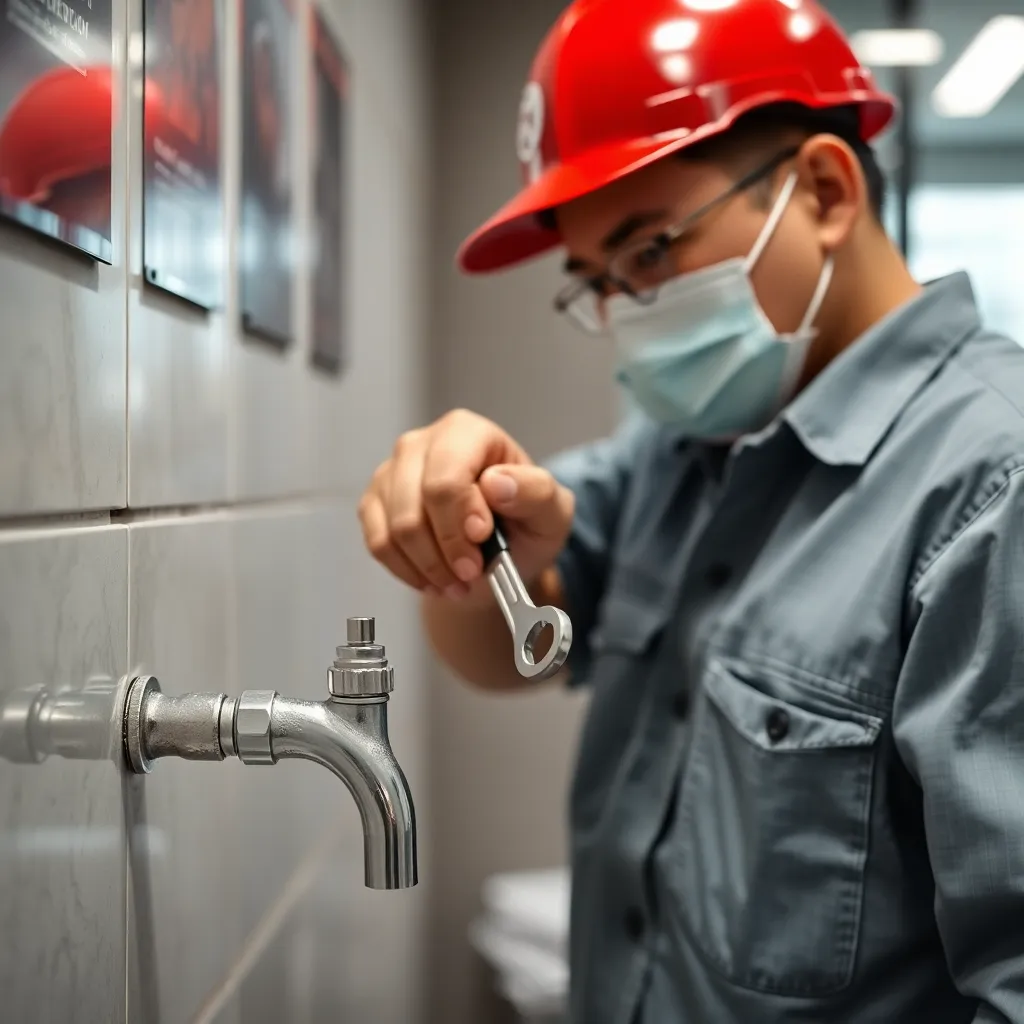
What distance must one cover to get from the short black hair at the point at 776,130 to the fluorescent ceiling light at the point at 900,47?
1.57m

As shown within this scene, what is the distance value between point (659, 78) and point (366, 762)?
0.54 metres

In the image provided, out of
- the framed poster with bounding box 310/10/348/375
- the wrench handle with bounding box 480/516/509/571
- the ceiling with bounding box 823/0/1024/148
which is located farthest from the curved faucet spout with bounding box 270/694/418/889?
the ceiling with bounding box 823/0/1024/148

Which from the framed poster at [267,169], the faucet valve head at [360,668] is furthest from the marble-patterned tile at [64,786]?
the framed poster at [267,169]

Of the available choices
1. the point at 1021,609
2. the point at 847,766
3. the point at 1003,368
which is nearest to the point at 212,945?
the point at 847,766

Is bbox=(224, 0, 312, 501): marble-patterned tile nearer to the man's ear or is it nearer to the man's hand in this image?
the man's hand

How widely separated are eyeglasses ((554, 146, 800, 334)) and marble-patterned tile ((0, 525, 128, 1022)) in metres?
0.44

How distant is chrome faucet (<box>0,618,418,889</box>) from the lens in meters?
0.50

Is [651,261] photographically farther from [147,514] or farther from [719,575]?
[147,514]

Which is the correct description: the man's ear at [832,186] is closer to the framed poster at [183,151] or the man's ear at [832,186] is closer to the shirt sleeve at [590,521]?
the shirt sleeve at [590,521]

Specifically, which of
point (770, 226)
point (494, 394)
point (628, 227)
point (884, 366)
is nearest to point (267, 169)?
point (628, 227)

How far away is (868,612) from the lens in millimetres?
656

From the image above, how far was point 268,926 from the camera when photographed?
2.66 feet

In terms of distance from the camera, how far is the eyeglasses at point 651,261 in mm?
770

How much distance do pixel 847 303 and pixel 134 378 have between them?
Answer: 535 millimetres
